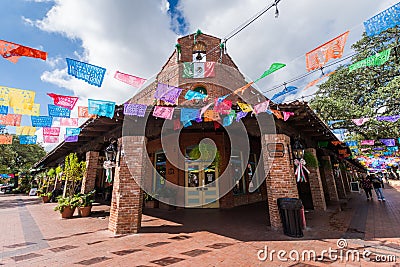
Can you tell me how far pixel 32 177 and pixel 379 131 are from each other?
105ft

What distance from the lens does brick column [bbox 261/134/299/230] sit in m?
5.41

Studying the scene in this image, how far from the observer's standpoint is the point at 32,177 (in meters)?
23.2

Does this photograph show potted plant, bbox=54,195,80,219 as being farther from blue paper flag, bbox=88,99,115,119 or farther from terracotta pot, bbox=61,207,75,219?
blue paper flag, bbox=88,99,115,119

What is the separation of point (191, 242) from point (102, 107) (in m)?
3.74

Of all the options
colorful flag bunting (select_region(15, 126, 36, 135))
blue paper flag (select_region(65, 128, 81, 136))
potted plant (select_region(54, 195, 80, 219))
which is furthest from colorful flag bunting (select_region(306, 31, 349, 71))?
colorful flag bunting (select_region(15, 126, 36, 135))

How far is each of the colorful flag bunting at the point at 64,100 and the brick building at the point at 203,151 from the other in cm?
72

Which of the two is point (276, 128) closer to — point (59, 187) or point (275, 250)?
point (275, 250)

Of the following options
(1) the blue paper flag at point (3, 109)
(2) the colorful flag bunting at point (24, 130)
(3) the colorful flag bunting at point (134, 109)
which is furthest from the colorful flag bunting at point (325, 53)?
(2) the colorful flag bunting at point (24, 130)

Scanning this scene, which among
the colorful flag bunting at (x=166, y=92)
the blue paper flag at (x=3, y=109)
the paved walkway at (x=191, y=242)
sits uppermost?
the colorful flag bunting at (x=166, y=92)

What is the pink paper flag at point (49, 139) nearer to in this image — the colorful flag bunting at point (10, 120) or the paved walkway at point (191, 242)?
the colorful flag bunting at point (10, 120)

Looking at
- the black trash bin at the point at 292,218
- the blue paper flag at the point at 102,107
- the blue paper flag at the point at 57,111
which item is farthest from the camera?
the blue paper flag at the point at 57,111

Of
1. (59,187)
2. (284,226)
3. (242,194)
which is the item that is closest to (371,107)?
(242,194)

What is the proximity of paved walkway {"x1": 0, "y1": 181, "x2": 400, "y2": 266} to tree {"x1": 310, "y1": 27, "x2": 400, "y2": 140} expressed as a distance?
23.1 ft

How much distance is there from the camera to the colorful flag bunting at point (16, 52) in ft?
12.5
